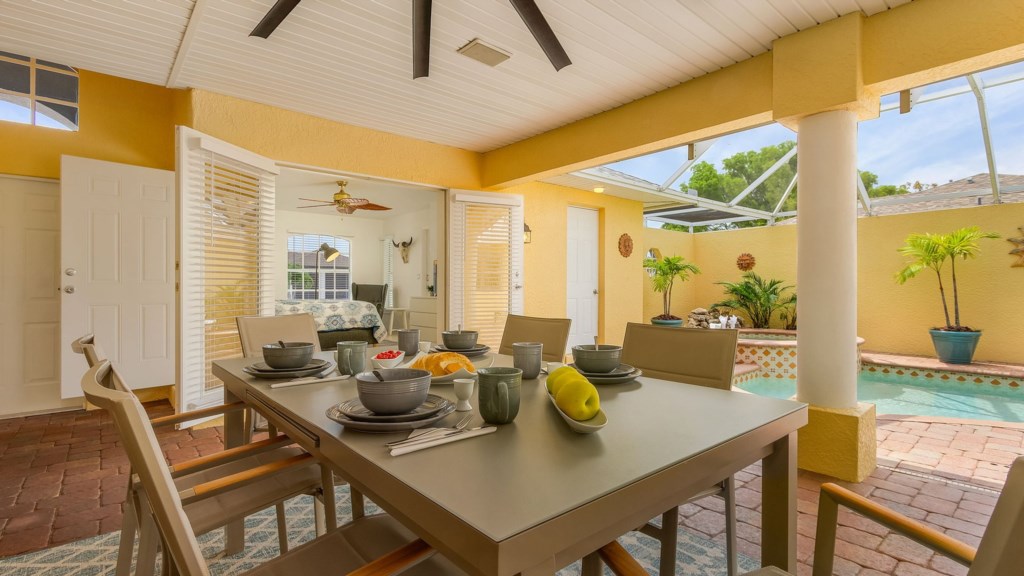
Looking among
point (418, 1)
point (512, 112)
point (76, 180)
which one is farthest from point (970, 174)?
point (76, 180)

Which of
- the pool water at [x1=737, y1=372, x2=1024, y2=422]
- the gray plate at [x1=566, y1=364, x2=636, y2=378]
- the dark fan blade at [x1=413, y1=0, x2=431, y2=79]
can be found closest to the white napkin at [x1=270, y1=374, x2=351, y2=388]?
the gray plate at [x1=566, y1=364, x2=636, y2=378]

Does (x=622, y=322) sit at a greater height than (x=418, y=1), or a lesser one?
lesser

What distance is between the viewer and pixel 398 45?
2918 mm

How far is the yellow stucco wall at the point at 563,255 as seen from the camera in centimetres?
588

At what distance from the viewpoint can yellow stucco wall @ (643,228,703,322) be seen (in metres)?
8.82

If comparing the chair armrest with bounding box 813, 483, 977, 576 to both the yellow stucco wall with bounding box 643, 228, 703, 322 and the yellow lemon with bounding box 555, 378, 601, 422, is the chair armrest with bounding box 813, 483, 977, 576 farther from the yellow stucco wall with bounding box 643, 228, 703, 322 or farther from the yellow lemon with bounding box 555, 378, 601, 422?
the yellow stucco wall with bounding box 643, 228, 703, 322

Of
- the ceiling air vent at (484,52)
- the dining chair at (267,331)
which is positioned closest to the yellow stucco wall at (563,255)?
the ceiling air vent at (484,52)

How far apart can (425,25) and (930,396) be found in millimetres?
6305

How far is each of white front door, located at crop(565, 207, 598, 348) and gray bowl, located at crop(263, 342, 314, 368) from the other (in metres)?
4.99

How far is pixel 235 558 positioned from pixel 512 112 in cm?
354

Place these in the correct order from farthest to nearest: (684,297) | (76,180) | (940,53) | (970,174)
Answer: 1. (684,297)
2. (970,174)
3. (76,180)
4. (940,53)

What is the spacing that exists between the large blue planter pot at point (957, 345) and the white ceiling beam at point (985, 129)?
1.89 meters

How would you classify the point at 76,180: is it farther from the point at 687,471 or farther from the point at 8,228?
the point at 687,471

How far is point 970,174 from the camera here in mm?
6809
